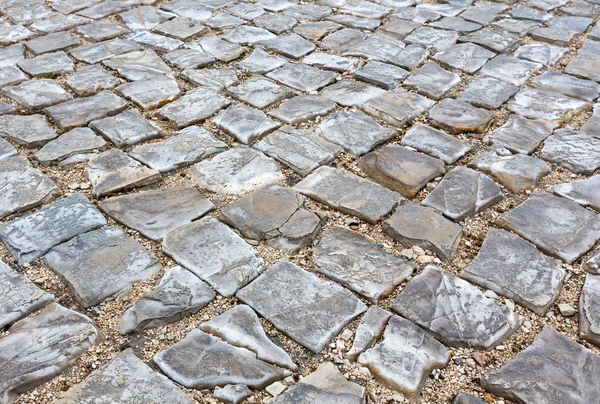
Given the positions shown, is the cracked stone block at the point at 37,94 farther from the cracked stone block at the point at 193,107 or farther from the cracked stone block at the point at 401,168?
the cracked stone block at the point at 401,168

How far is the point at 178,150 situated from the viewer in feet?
10.0

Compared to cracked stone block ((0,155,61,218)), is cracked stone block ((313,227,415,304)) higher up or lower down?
lower down

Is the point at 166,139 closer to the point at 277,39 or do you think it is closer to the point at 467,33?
the point at 277,39

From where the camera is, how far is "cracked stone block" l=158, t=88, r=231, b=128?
3312mm

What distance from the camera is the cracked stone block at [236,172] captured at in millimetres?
2826

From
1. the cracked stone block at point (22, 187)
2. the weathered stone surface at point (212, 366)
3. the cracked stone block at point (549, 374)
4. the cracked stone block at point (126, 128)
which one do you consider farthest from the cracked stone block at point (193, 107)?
the cracked stone block at point (549, 374)

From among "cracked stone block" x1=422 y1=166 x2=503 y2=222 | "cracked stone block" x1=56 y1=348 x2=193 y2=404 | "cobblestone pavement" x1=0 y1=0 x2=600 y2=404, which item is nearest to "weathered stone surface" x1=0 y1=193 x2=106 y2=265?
"cobblestone pavement" x1=0 y1=0 x2=600 y2=404

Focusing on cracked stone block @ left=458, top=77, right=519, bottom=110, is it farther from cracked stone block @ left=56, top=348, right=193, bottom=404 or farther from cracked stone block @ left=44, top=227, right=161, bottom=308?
cracked stone block @ left=56, top=348, right=193, bottom=404

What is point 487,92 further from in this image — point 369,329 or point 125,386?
point 125,386

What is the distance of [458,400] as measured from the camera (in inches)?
75.0

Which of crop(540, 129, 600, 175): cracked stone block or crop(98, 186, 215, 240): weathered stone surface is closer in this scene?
crop(98, 186, 215, 240): weathered stone surface

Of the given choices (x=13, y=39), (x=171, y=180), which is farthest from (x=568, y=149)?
(x=13, y=39)

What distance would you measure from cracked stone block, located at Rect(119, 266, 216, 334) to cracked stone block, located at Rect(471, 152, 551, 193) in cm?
149

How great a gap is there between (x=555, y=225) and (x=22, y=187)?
2364 mm
